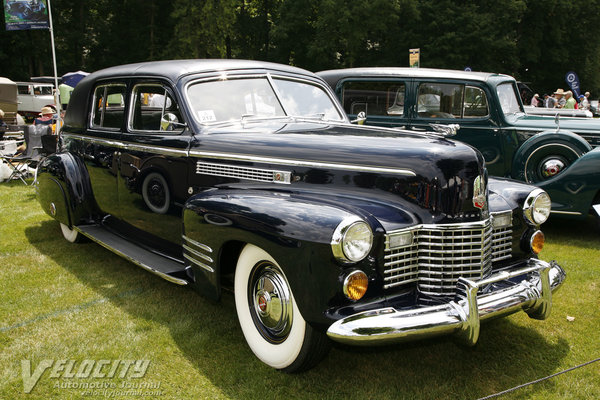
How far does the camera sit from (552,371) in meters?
3.09

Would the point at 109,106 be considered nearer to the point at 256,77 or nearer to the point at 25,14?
the point at 256,77

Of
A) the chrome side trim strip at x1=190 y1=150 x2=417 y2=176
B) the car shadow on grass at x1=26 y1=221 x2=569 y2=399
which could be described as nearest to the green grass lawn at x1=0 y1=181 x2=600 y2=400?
the car shadow on grass at x1=26 y1=221 x2=569 y2=399

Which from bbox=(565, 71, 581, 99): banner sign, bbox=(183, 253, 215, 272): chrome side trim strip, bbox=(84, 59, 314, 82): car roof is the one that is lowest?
bbox=(183, 253, 215, 272): chrome side trim strip

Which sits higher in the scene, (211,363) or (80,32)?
(80,32)

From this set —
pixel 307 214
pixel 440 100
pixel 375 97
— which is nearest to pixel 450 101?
pixel 440 100

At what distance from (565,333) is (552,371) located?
0.60 meters

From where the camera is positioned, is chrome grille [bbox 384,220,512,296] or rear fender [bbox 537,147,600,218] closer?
chrome grille [bbox 384,220,512,296]

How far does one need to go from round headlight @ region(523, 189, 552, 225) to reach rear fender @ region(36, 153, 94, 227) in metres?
3.99

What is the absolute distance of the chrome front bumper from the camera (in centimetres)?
246

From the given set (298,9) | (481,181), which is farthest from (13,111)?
(481,181)

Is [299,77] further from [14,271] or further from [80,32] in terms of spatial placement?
[80,32]

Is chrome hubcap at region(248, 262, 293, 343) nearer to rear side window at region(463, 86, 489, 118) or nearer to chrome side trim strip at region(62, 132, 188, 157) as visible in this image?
chrome side trim strip at region(62, 132, 188, 157)

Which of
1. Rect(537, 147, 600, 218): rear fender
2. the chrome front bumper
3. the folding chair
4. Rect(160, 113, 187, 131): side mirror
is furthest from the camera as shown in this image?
the folding chair

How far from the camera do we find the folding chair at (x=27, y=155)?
30.1 ft
